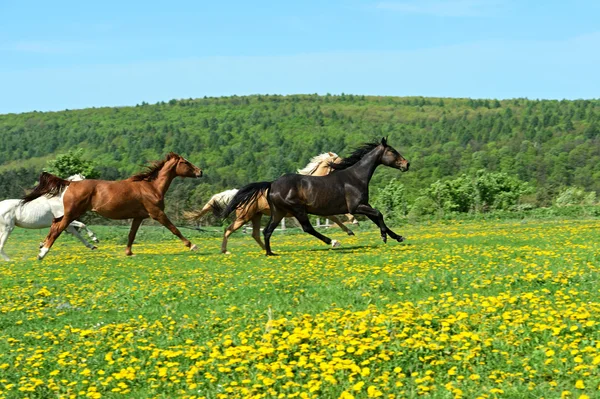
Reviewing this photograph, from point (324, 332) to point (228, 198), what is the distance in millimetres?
17154

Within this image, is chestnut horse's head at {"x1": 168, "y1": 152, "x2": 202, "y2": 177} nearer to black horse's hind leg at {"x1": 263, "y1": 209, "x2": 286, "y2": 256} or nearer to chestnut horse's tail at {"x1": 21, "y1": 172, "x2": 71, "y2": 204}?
Result: chestnut horse's tail at {"x1": 21, "y1": 172, "x2": 71, "y2": 204}

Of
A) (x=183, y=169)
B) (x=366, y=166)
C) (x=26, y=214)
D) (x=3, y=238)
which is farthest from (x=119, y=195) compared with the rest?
(x=366, y=166)

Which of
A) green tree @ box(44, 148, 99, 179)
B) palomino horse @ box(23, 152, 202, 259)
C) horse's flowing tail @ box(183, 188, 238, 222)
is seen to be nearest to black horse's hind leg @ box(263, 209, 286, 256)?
palomino horse @ box(23, 152, 202, 259)

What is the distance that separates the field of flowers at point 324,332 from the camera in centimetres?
736

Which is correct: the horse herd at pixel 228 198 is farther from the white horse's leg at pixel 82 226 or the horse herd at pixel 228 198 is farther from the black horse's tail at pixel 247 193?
the white horse's leg at pixel 82 226

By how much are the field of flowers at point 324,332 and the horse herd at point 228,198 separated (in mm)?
3957

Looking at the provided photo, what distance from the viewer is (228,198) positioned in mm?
25625

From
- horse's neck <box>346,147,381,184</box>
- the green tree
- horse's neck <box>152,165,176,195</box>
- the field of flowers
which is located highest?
horse's neck <box>346,147,381,184</box>

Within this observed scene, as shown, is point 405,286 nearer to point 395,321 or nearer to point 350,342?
point 395,321

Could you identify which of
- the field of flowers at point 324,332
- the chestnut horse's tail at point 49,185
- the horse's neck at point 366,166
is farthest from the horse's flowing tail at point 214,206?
the field of flowers at point 324,332

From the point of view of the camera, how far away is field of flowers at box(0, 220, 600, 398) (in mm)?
7355

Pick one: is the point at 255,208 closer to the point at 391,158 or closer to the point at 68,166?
the point at 391,158

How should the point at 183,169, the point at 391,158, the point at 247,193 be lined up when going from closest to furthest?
the point at 391,158 < the point at 247,193 < the point at 183,169

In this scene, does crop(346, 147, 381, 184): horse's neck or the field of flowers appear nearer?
the field of flowers
